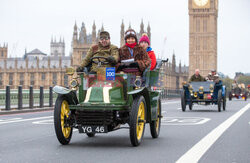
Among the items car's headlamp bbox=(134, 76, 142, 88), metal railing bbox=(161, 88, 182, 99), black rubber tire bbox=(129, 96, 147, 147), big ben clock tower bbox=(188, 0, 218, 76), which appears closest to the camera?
black rubber tire bbox=(129, 96, 147, 147)

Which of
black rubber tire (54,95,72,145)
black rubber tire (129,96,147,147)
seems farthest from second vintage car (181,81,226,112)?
black rubber tire (54,95,72,145)

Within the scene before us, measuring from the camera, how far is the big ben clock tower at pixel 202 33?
447 feet

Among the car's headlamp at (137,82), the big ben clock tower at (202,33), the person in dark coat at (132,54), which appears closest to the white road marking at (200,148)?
the car's headlamp at (137,82)

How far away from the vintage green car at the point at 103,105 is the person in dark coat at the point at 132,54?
9.4 inches

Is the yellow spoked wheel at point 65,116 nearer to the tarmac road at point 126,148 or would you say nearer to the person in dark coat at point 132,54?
the tarmac road at point 126,148

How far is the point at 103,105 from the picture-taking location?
6.76 m

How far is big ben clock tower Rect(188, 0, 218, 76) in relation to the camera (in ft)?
447

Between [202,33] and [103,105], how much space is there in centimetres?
13336

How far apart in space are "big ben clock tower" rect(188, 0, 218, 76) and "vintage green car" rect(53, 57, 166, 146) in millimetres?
130682

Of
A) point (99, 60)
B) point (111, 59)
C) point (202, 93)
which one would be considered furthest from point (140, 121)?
point (202, 93)

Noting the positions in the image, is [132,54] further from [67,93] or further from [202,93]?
[202,93]

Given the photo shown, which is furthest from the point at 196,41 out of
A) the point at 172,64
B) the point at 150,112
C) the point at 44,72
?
the point at 150,112

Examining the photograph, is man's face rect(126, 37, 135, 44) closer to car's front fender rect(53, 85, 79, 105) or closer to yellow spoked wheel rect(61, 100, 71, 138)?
car's front fender rect(53, 85, 79, 105)

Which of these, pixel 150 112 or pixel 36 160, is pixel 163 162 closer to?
pixel 36 160
